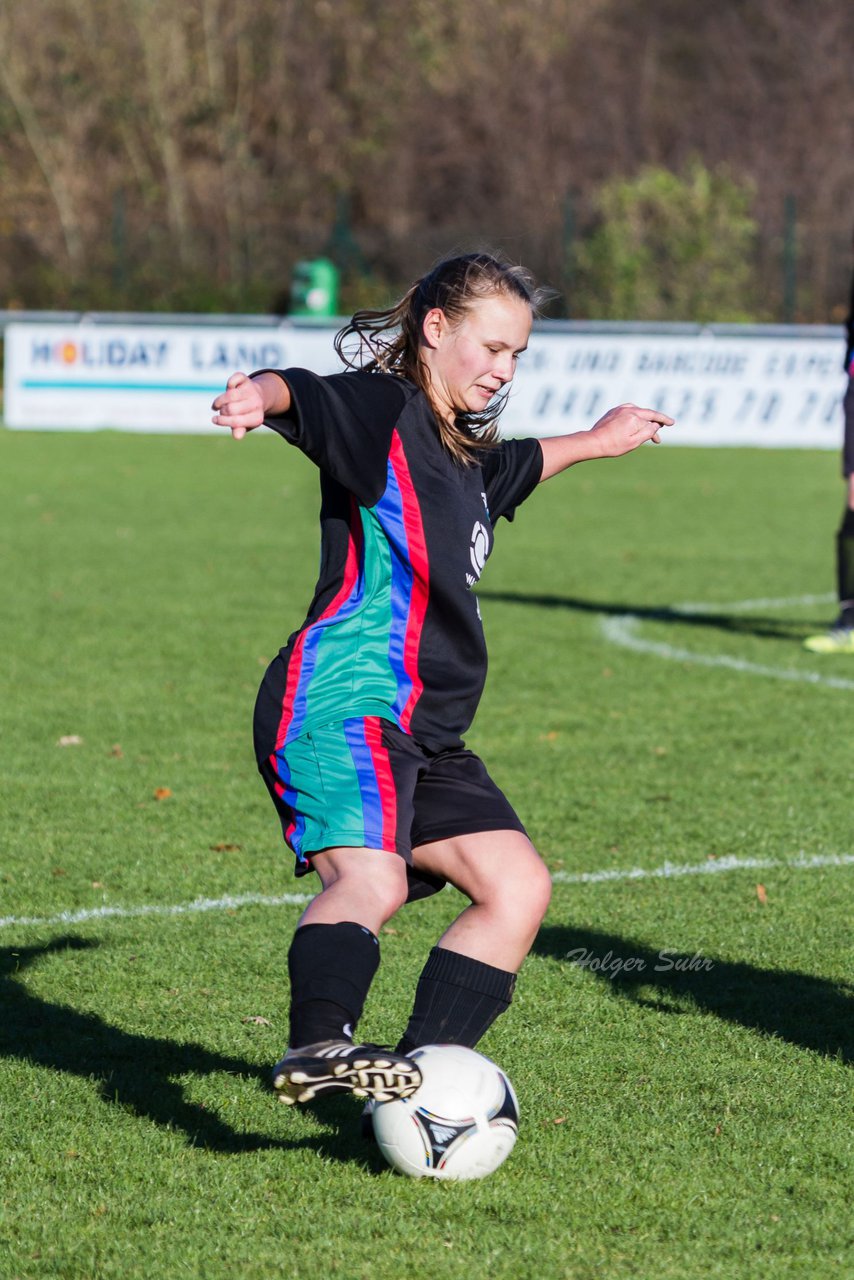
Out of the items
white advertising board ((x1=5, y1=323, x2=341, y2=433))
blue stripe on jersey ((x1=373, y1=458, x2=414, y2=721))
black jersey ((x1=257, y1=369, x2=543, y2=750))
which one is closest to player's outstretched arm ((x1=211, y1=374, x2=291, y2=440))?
black jersey ((x1=257, y1=369, x2=543, y2=750))

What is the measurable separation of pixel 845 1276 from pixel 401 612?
1392 mm

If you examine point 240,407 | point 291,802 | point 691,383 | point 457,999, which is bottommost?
point 457,999

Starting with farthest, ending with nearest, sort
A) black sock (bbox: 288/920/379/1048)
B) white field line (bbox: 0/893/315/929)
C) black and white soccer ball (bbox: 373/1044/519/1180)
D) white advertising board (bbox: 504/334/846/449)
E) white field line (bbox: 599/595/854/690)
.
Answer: white advertising board (bbox: 504/334/846/449)
white field line (bbox: 599/595/854/690)
white field line (bbox: 0/893/315/929)
black and white soccer ball (bbox: 373/1044/519/1180)
black sock (bbox: 288/920/379/1048)

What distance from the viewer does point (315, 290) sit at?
2938 cm

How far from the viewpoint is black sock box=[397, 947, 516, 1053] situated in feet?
10.9

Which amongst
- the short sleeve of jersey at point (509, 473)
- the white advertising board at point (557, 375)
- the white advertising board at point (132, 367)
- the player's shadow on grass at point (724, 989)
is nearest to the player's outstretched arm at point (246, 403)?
the short sleeve of jersey at point (509, 473)

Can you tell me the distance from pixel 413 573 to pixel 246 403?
561mm

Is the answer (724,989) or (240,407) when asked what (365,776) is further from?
(724,989)

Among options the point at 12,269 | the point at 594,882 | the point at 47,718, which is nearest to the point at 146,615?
the point at 47,718

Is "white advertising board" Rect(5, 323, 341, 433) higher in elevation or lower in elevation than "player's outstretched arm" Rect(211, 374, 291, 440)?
higher

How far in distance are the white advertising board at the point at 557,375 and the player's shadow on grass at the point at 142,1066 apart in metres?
14.6

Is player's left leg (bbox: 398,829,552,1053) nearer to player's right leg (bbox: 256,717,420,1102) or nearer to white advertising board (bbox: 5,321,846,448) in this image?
player's right leg (bbox: 256,717,420,1102)

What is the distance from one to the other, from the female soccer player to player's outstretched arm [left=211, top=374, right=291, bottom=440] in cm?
7

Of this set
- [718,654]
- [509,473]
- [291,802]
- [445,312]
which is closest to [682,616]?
[718,654]
